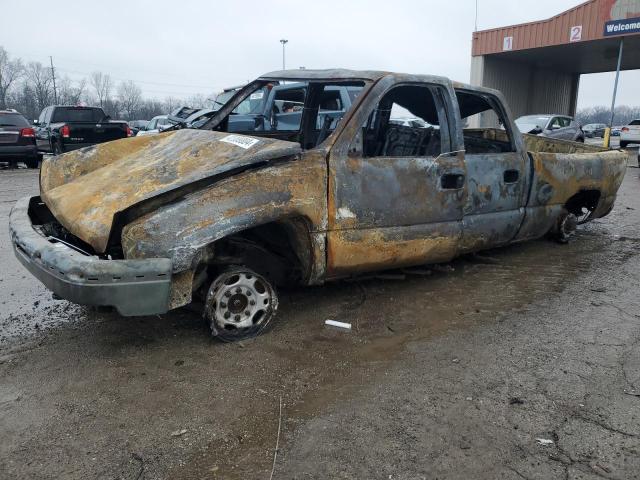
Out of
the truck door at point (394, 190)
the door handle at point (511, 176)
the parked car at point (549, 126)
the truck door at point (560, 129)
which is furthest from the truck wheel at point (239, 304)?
the truck door at point (560, 129)

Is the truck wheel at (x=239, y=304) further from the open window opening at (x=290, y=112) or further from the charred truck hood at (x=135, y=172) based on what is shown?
the open window opening at (x=290, y=112)

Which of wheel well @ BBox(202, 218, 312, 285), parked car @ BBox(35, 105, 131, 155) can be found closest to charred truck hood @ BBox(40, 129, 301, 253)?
wheel well @ BBox(202, 218, 312, 285)

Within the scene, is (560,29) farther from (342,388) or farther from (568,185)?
(342,388)

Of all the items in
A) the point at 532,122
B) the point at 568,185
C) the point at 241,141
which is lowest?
the point at 568,185

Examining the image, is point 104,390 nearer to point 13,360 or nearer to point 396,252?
point 13,360

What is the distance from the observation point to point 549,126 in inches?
640

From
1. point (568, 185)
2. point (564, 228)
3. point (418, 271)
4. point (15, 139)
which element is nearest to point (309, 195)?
point (418, 271)

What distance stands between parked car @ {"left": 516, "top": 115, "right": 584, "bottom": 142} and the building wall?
376 cm

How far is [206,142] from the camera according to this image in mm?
3455

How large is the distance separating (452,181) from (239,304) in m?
1.94

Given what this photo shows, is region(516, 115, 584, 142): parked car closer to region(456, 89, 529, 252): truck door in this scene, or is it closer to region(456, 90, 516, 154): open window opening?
region(456, 90, 516, 154): open window opening

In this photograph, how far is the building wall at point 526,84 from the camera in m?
23.7

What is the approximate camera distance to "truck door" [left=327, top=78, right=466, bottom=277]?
336cm

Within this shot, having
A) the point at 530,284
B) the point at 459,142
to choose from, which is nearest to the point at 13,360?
the point at 459,142
